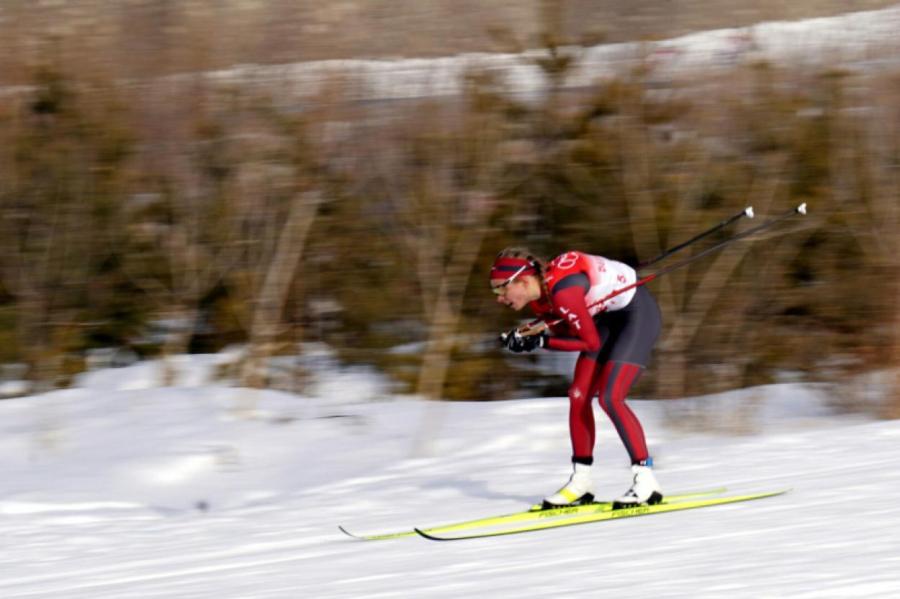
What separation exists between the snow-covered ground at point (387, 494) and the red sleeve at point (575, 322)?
2.67 feet

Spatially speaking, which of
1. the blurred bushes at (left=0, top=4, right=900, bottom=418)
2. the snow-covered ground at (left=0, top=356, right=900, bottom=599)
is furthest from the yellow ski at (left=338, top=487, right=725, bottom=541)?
the blurred bushes at (left=0, top=4, right=900, bottom=418)

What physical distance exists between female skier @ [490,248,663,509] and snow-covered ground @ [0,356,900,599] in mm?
325

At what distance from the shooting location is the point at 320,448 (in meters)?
9.32

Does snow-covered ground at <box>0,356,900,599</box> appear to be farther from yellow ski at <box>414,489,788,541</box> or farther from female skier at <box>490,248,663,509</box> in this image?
female skier at <box>490,248,663,509</box>

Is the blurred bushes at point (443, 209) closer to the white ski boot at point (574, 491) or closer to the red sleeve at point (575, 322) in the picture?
the white ski boot at point (574, 491)

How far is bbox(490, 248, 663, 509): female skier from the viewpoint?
18.9 feet

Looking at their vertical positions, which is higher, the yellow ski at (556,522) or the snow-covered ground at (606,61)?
the snow-covered ground at (606,61)

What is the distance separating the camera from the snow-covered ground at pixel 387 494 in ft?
16.2

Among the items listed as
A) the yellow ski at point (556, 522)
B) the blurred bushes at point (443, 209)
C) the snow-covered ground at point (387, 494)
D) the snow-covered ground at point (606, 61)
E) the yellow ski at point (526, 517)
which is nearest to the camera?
the snow-covered ground at point (387, 494)

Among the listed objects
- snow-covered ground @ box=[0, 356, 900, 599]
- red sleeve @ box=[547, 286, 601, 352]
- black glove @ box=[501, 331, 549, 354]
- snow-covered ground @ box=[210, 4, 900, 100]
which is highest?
snow-covered ground @ box=[210, 4, 900, 100]

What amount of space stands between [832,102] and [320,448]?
4.51 metres

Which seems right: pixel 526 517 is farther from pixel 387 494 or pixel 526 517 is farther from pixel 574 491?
pixel 387 494

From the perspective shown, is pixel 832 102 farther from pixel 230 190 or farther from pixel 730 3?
pixel 230 190

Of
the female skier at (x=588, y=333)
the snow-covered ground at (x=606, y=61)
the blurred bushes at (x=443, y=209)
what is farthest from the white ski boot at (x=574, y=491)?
the snow-covered ground at (x=606, y=61)
